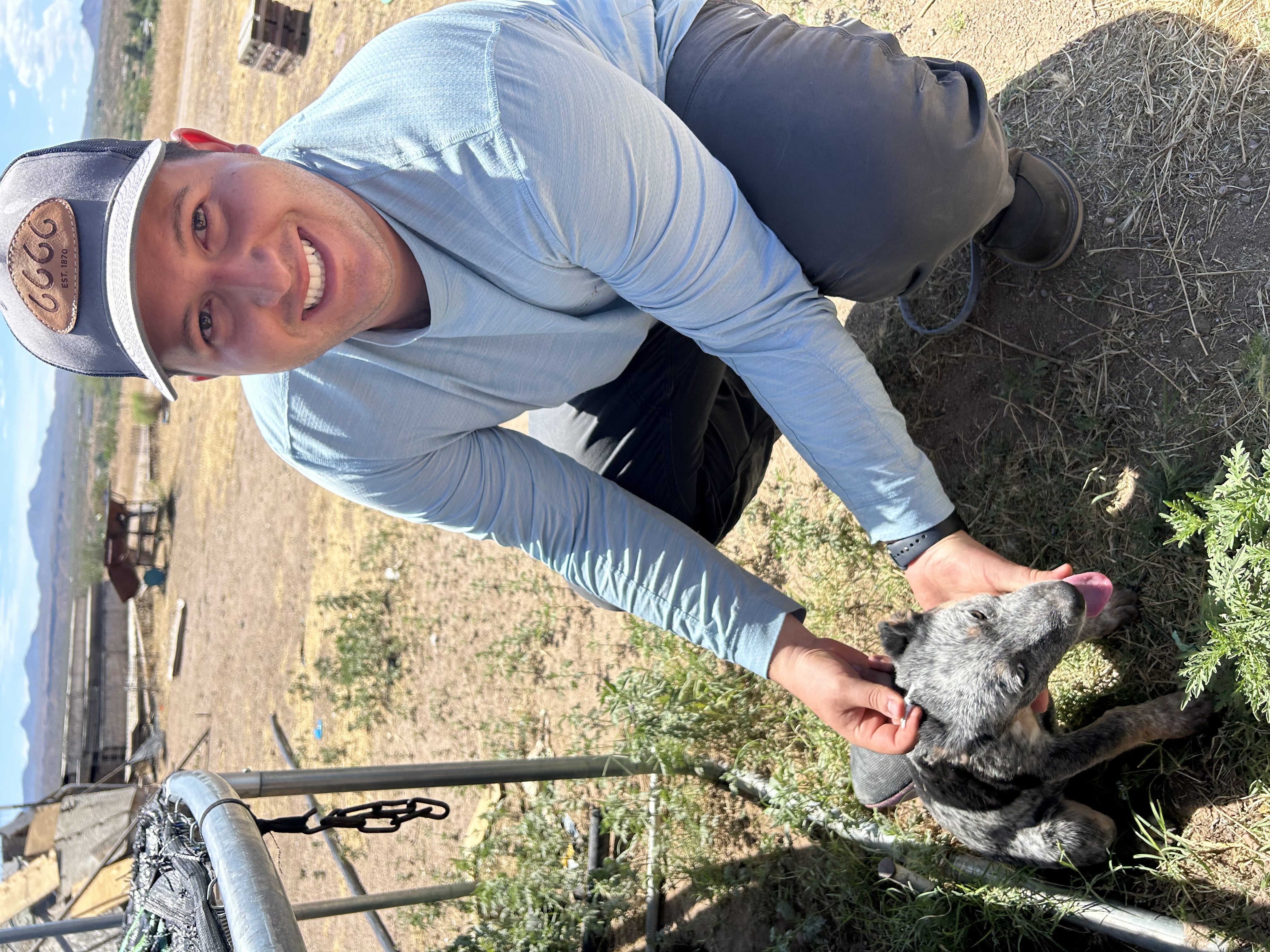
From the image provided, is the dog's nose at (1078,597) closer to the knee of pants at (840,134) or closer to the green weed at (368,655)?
the knee of pants at (840,134)

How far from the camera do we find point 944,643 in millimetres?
2686

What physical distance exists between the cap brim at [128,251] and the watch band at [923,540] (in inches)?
82.7

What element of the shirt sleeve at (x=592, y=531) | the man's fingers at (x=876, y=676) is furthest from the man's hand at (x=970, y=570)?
the shirt sleeve at (x=592, y=531)

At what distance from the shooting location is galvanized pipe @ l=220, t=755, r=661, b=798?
115 inches

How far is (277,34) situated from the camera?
412 inches

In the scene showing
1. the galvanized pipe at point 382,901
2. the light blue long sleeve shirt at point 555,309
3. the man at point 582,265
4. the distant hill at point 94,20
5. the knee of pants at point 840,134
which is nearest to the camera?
the man at point 582,265

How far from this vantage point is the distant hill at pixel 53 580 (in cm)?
1264

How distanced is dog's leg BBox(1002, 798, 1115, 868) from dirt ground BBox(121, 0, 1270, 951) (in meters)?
1.18

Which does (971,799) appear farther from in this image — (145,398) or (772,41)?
(145,398)

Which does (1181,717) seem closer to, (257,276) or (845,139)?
(845,139)

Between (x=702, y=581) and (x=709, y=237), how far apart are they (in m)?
1.15

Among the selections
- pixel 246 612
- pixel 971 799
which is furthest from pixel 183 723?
pixel 971 799

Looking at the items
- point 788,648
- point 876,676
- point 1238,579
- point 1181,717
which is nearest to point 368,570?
point 788,648

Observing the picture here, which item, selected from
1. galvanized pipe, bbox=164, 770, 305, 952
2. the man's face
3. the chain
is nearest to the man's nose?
the man's face
